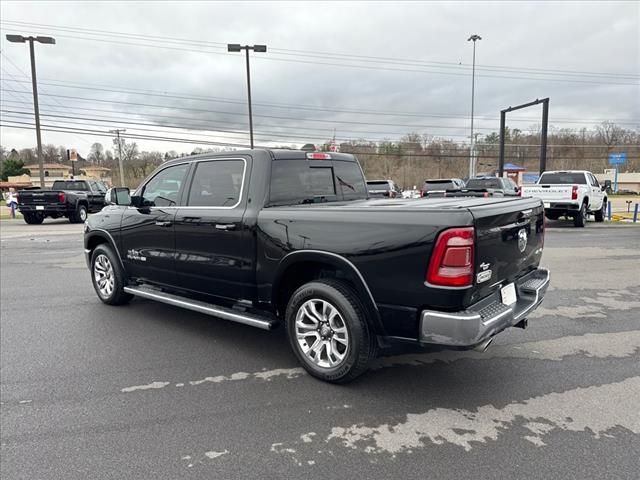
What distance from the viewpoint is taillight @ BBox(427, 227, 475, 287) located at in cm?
274

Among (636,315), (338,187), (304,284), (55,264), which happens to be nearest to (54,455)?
(304,284)

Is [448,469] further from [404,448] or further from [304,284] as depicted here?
[304,284]

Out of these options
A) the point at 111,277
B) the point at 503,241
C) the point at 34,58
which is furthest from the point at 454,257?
the point at 34,58

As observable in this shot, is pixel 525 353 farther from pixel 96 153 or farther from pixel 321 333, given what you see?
pixel 96 153

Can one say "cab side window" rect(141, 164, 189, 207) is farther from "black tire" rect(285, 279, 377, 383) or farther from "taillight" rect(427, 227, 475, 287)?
"taillight" rect(427, 227, 475, 287)

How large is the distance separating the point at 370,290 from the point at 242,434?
128 cm

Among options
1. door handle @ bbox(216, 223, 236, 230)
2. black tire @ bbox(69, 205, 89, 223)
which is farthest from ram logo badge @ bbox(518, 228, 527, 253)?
black tire @ bbox(69, 205, 89, 223)

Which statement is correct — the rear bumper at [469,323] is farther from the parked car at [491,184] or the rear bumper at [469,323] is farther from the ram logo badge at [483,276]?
the parked car at [491,184]

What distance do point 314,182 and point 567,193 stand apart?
13.1 meters

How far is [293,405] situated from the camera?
3.13m

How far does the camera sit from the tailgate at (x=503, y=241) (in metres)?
2.88

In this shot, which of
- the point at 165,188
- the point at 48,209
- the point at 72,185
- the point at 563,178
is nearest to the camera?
the point at 165,188

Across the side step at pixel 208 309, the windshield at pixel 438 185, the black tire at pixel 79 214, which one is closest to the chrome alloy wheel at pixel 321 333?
the side step at pixel 208 309

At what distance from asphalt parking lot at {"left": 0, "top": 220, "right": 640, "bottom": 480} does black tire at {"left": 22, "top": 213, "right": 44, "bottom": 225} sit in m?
16.3
